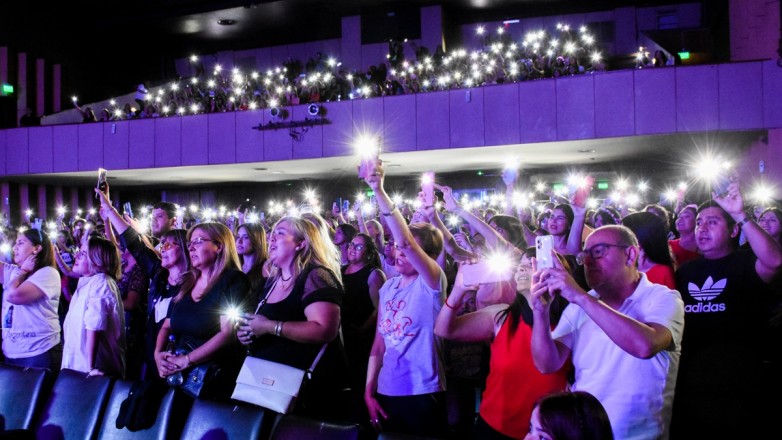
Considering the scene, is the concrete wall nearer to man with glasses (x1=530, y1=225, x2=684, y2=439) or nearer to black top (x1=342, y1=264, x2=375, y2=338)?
black top (x1=342, y1=264, x2=375, y2=338)

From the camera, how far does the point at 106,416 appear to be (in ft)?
9.95

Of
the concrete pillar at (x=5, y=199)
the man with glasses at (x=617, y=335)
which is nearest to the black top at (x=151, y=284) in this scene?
the man with glasses at (x=617, y=335)

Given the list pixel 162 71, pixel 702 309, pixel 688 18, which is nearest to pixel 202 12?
pixel 162 71

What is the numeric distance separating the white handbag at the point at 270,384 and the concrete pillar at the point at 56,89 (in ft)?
67.1

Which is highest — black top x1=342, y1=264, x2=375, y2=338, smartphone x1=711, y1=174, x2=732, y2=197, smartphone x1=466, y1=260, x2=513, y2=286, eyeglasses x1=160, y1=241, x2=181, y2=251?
smartphone x1=711, y1=174, x2=732, y2=197

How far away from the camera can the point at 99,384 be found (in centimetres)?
313

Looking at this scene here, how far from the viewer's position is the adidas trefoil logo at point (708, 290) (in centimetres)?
293

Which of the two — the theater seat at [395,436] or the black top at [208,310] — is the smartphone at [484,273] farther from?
the black top at [208,310]

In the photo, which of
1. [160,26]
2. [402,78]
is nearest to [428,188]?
[402,78]

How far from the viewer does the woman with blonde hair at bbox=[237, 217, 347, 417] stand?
8.87 feet

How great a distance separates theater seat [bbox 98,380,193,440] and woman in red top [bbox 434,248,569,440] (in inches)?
52.7

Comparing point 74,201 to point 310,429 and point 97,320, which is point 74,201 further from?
point 310,429

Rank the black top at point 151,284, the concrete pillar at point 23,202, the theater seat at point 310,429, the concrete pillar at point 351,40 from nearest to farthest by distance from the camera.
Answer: the theater seat at point 310,429
the black top at point 151,284
the concrete pillar at point 23,202
the concrete pillar at point 351,40

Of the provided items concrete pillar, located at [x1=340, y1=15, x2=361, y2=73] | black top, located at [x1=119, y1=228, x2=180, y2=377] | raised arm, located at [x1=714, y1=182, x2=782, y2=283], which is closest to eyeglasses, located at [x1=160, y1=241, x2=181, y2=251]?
black top, located at [x1=119, y1=228, x2=180, y2=377]
